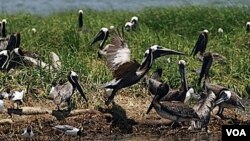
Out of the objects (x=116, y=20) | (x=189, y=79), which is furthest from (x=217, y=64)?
(x=116, y=20)

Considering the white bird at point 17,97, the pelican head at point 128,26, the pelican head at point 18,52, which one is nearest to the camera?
the white bird at point 17,97

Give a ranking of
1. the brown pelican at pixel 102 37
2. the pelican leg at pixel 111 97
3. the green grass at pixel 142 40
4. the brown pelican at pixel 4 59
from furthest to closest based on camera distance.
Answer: the brown pelican at pixel 102 37
the brown pelican at pixel 4 59
the green grass at pixel 142 40
the pelican leg at pixel 111 97

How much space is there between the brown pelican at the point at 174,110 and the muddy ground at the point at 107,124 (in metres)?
0.18

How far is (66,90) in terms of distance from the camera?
12.1 m

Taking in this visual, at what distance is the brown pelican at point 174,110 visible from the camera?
11.6 metres

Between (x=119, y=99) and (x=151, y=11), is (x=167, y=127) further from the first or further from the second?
(x=151, y=11)

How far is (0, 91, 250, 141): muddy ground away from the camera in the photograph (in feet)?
37.6

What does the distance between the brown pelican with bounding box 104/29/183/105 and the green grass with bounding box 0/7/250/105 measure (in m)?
0.37

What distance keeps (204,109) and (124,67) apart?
134cm

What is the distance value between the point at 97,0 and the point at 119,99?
46.9 feet

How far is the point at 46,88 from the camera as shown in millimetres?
12688

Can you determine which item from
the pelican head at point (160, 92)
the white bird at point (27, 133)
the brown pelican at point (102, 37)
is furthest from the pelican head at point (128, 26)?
the white bird at point (27, 133)

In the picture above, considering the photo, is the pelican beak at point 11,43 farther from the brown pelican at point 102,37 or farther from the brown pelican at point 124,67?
the brown pelican at point 124,67

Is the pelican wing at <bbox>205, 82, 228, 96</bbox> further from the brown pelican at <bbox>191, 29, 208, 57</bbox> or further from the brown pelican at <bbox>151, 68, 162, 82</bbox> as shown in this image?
the brown pelican at <bbox>191, 29, 208, 57</bbox>
